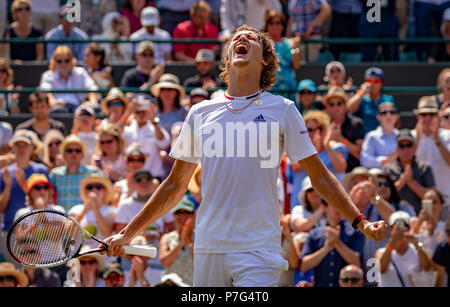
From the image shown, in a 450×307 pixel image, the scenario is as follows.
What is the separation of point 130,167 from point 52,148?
1089 millimetres

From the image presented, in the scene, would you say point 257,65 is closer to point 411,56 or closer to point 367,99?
point 367,99

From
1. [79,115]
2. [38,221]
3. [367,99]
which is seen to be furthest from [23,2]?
[38,221]

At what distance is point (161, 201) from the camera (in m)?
5.18

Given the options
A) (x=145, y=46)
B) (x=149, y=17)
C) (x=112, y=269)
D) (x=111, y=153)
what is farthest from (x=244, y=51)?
(x=149, y=17)

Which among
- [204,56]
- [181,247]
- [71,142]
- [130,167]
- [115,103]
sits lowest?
[181,247]

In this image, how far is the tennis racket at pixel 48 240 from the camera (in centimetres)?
515

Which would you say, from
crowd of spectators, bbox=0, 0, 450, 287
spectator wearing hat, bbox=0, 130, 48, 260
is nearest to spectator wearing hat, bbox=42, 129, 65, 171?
crowd of spectators, bbox=0, 0, 450, 287

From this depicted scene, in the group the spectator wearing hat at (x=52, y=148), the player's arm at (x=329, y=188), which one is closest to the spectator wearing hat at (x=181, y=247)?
the spectator wearing hat at (x=52, y=148)

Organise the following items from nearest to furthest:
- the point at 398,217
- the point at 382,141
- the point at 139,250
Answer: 1. the point at 139,250
2. the point at 398,217
3. the point at 382,141

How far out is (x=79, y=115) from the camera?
10.3m

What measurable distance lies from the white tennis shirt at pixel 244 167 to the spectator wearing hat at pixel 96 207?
3887mm

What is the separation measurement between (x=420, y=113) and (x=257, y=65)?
5.10m

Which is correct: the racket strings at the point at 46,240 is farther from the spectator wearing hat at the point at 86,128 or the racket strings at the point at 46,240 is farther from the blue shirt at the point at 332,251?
the spectator wearing hat at the point at 86,128

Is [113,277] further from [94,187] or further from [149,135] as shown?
[149,135]
